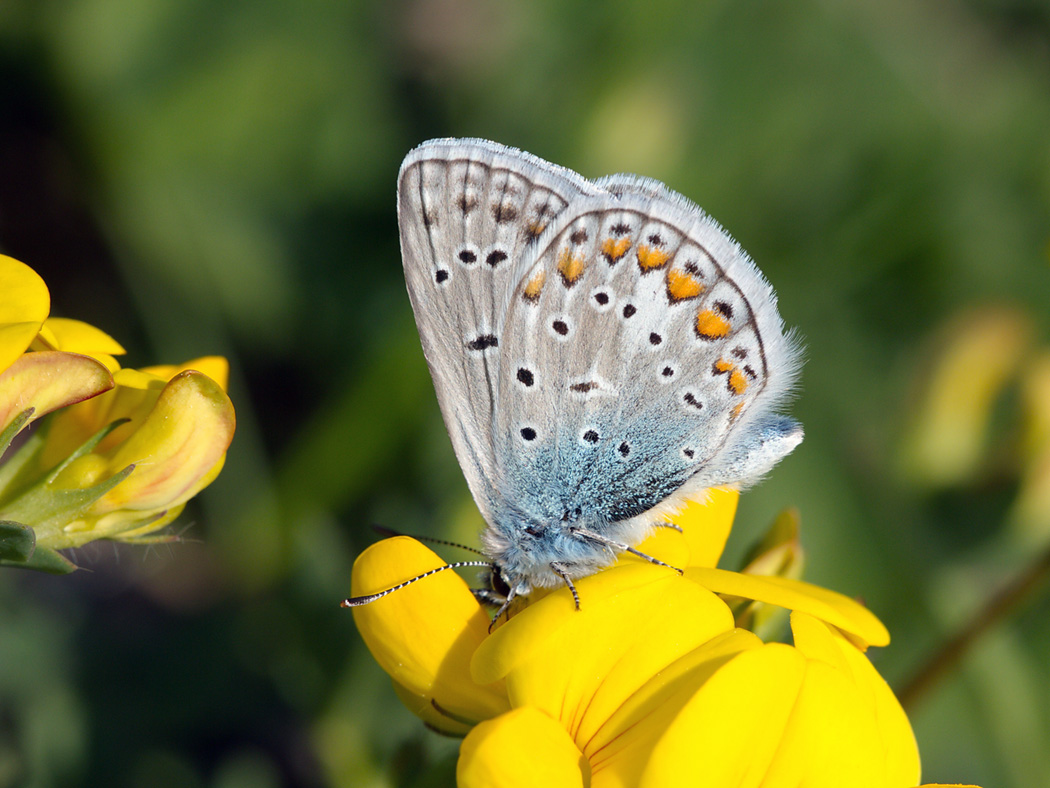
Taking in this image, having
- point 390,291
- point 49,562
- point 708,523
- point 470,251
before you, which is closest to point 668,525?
point 708,523

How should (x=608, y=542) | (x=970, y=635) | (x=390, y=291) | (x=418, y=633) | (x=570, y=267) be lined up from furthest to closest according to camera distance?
(x=390, y=291), (x=970, y=635), (x=570, y=267), (x=608, y=542), (x=418, y=633)

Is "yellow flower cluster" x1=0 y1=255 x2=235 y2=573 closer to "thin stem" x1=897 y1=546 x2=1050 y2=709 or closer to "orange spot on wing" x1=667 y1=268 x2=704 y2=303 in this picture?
"orange spot on wing" x1=667 y1=268 x2=704 y2=303

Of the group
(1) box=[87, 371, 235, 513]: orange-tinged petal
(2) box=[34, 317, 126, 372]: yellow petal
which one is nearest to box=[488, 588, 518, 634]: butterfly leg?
(1) box=[87, 371, 235, 513]: orange-tinged petal

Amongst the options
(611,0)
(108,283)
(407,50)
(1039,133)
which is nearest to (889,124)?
(1039,133)

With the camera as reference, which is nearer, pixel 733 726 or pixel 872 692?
pixel 733 726

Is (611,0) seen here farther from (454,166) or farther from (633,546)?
(633,546)

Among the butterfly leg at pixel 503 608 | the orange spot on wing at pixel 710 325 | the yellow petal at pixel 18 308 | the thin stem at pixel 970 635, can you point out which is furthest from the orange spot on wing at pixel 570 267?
the thin stem at pixel 970 635

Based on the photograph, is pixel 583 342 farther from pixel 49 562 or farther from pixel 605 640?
pixel 49 562
